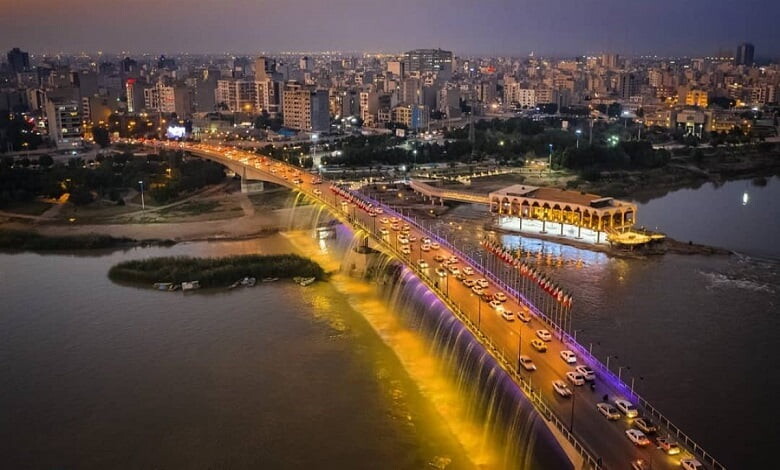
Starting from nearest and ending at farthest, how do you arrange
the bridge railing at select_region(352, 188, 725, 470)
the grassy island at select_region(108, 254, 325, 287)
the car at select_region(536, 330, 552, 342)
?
1. the bridge railing at select_region(352, 188, 725, 470)
2. the car at select_region(536, 330, 552, 342)
3. the grassy island at select_region(108, 254, 325, 287)

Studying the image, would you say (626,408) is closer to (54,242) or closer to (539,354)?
(539,354)

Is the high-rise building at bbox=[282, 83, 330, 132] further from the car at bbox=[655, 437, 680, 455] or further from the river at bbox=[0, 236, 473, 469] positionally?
the car at bbox=[655, 437, 680, 455]

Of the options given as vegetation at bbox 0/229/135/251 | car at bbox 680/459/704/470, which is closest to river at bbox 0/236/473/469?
car at bbox 680/459/704/470

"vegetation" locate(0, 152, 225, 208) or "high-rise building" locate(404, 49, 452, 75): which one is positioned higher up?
"high-rise building" locate(404, 49, 452, 75)

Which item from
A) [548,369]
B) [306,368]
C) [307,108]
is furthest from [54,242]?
[307,108]

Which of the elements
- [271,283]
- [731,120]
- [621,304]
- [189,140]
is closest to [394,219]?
[271,283]

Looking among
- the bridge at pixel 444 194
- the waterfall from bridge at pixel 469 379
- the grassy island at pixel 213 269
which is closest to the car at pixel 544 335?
the waterfall from bridge at pixel 469 379

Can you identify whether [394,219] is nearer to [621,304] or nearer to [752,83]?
[621,304]

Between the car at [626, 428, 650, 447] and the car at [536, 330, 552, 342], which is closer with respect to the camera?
the car at [626, 428, 650, 447]
